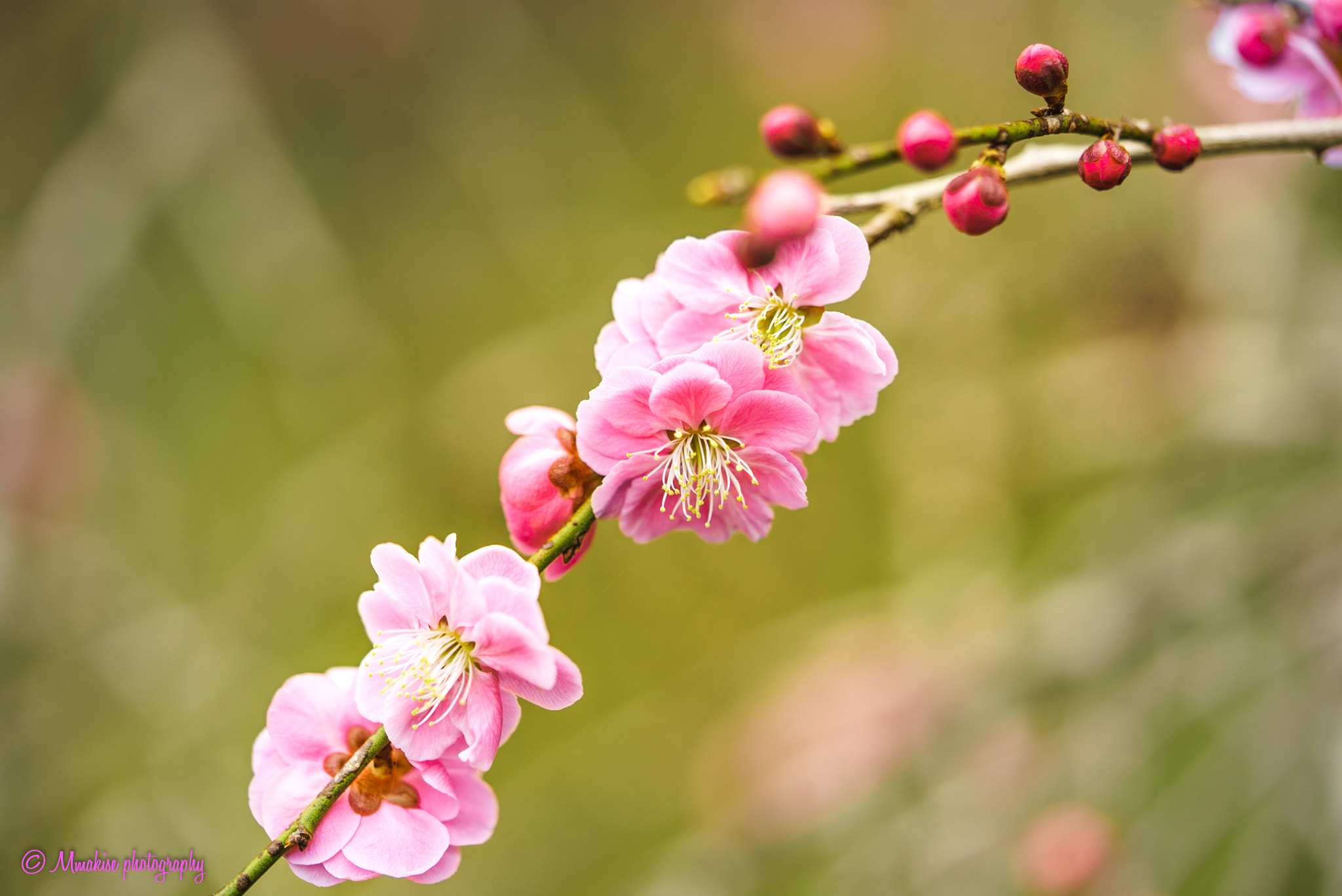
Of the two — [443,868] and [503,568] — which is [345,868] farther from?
[503,568]

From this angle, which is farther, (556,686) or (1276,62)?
(1276,62)

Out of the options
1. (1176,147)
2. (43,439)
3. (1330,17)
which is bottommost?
(1176,147)

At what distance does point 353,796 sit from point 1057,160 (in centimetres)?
46

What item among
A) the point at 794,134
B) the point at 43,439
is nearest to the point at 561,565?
the point at 794,134

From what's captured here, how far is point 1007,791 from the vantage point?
3.73 ft

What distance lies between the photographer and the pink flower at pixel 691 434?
12.7 inches

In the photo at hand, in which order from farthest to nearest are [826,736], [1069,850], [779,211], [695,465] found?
[826,736] → [1069,850] → [695,465] → [779,211]

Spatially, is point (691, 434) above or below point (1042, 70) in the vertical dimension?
below

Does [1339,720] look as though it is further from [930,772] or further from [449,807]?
[449,807]

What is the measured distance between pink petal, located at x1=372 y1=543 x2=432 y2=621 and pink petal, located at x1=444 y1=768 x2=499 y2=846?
83 millimetres

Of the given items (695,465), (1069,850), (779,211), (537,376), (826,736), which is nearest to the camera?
(779,211)

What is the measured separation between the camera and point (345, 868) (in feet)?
1.10

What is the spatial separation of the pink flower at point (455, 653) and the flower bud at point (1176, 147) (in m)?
0.33

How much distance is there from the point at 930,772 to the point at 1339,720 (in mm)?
478
